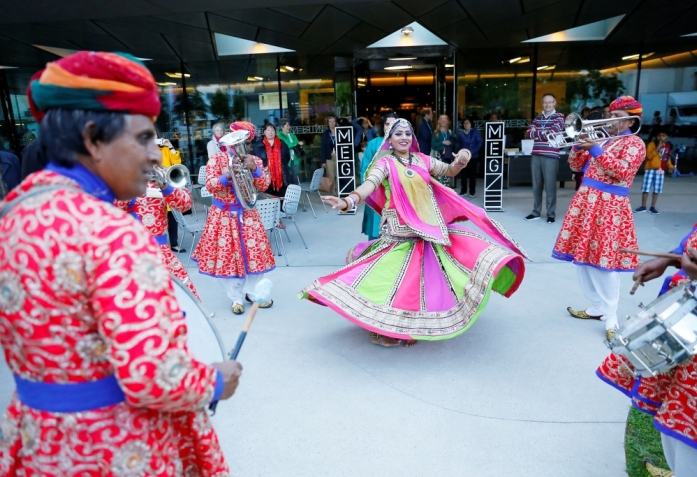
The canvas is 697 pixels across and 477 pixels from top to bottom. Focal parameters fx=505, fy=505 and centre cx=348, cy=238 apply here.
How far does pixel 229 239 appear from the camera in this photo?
14.5 ft

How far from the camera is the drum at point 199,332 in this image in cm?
142

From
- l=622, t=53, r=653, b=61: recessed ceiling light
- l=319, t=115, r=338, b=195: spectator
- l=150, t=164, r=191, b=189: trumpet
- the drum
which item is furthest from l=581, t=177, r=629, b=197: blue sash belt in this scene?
l=622, t=53, r=653, b=61: recessed ceiling light

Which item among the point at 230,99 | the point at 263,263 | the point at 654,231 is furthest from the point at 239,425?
the point at 230,99

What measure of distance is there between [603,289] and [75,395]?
3.77 meters

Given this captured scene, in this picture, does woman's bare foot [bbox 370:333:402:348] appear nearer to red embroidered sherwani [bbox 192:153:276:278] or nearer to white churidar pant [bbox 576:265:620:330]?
red embroidered sherwani [bbox 192:153:276:278]

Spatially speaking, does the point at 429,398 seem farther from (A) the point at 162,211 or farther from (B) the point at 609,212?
(A) the point at 162,211

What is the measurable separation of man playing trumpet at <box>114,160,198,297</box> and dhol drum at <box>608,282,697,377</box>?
2562 millimetres

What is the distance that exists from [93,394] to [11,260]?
1.06 ft

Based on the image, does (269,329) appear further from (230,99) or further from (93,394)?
(230,99)

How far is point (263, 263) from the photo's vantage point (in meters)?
4.50

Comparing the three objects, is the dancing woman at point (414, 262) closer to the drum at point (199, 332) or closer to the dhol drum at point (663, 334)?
the dhol drum at point (663, 334)

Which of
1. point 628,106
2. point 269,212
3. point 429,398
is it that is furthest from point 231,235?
point 628,106

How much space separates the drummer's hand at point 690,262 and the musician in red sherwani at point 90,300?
1.52 meters

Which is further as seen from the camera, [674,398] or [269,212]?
[269,212]
